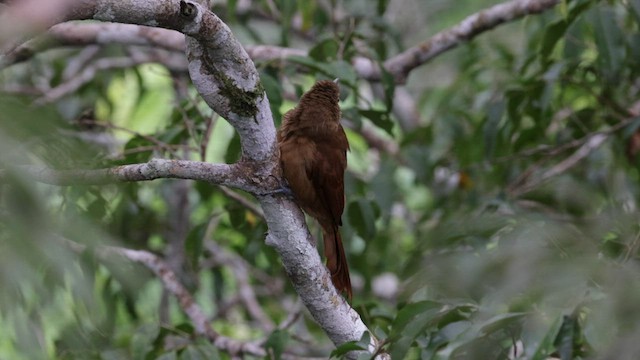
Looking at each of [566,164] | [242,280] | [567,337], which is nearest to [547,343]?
[567,337]

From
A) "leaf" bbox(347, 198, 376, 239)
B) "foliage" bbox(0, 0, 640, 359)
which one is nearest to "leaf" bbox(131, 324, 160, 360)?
"foliage" bbox(0, 0, 640, 359)

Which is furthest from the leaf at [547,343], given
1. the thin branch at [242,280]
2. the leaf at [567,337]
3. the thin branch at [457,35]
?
the thin branch at [242,280]

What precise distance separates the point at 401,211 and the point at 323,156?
3.37m

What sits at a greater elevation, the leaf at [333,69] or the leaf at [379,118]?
the leaf at [333,69]

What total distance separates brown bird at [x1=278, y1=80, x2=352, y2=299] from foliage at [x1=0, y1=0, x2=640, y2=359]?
257 mm

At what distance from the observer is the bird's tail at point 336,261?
9.36 feet

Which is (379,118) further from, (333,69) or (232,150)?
(232,150)

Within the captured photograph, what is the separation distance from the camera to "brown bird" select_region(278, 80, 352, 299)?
290 cm

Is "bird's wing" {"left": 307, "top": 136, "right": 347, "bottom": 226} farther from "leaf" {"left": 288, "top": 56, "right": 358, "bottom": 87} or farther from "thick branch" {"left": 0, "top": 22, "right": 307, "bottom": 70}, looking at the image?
"thick branch" {"left": 0, "top": 22, "right": 307, "bottom": 70}

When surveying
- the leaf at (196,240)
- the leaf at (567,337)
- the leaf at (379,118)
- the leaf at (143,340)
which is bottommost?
the leaf at (143,340)

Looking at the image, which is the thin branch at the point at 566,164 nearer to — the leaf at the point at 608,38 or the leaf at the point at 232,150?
the leaf at the point at 608,38

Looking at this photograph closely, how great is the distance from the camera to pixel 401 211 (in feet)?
20.7

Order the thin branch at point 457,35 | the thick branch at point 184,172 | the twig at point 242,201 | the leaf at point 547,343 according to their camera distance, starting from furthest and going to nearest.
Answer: the thin branch at point 457,35, the twig at point 242,201, the thick branch at point 184,172, the leaf at point 547,343

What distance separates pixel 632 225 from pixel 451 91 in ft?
8.65
